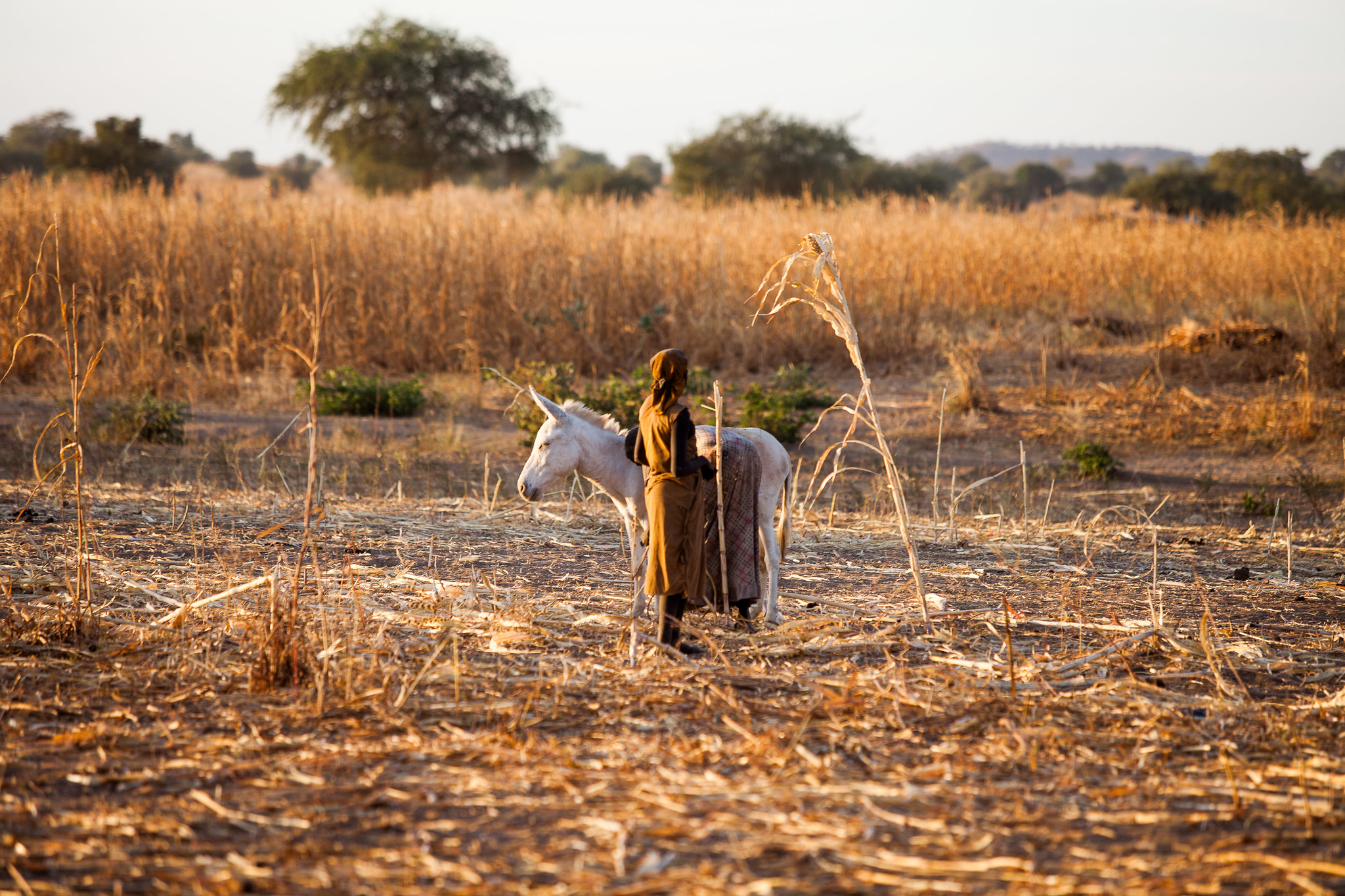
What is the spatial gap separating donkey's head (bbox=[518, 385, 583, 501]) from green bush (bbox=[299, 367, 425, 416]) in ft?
22.0

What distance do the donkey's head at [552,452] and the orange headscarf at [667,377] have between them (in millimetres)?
450

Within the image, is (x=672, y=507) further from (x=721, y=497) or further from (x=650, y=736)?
(x=650, y=736)

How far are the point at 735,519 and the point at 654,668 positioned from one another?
0.71 meters

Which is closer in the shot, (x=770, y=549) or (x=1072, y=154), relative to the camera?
(x=770, y=549)

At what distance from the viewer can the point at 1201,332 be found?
1196 centimetres

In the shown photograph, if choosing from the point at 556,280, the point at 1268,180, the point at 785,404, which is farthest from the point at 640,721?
the point at 1268,180

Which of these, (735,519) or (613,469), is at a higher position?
(613,469)

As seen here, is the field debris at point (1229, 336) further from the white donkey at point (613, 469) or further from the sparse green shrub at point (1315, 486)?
the white donkey at point (613, 469)

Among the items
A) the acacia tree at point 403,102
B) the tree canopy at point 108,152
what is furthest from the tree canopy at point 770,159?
the tree canopy at point 108,152

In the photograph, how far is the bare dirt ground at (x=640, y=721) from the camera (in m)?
2.33

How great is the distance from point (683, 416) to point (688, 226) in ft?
35.8

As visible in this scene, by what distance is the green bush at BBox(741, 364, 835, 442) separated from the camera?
901 cm

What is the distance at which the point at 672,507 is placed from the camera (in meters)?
3.60

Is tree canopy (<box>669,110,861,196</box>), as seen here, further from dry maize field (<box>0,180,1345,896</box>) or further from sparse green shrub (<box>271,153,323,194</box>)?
dry maize field (<box>0,180,1345,896</box>)
